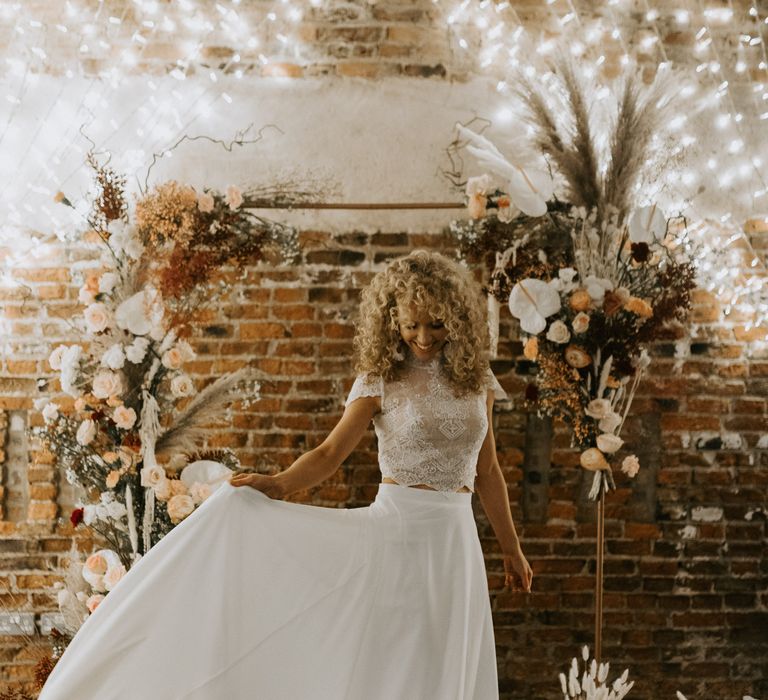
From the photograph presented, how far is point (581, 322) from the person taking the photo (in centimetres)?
271

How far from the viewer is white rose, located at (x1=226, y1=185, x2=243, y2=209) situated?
9.27ft

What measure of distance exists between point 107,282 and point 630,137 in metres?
2.08

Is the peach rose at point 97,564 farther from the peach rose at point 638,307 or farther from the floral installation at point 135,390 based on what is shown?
the peach rose at point 638,307

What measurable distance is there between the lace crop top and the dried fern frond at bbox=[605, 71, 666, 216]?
110cm

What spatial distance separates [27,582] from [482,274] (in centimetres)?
247

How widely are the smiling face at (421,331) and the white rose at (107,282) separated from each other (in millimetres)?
1109

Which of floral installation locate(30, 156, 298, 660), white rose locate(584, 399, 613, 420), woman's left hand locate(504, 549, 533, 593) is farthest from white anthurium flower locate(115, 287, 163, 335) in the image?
white rose locate(584, 399, 613, 420)

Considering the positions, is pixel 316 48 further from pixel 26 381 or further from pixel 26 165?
pixel 26 381

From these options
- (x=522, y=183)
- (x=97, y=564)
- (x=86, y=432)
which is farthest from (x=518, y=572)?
(x=86, y=432)

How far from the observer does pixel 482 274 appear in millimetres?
3229

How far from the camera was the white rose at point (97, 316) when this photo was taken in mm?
2633

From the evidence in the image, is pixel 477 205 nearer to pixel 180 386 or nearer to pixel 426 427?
pixel 426 427

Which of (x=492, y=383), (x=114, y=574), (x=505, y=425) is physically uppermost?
(x=492, y=383)

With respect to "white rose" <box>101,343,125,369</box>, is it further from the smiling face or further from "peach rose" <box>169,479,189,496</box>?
the smiling face
